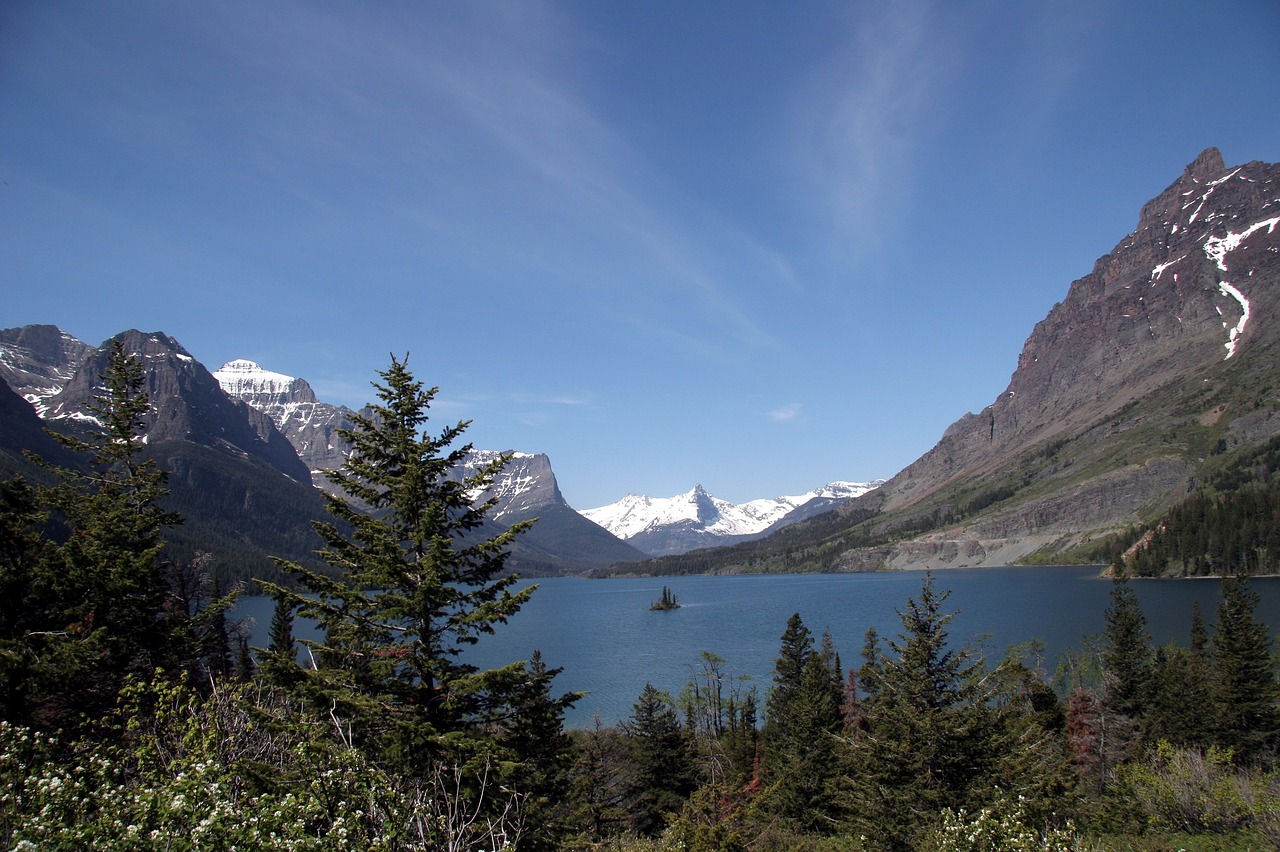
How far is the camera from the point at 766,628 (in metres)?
131

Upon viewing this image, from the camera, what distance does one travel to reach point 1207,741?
132 feet

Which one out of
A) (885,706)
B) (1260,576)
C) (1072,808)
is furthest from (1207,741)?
(1260,576)

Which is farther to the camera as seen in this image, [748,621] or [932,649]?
[748,621]

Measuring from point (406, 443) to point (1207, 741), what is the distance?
51.3 metres

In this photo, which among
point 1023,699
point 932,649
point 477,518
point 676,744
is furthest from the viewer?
point 1023,699

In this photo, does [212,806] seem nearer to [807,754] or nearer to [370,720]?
[370,720]

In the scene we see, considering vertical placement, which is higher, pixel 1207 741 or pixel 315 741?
pixel 315 741

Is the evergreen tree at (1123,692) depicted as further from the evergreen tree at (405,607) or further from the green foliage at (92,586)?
the green foliage at (92,586)

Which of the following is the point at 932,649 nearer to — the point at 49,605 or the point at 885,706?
the point at 885,706

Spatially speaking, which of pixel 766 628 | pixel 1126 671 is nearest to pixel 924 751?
pixel 1126 671

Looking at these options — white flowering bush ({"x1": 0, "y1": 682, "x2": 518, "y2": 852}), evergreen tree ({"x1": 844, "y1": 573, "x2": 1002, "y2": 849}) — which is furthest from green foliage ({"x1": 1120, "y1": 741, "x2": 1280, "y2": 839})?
white flowering bush ({"x1": 0, "y1": 682, "x2": 518, "y2": 852})

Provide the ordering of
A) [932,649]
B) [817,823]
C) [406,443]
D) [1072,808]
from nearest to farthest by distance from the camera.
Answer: [406,443]
[932,649]
[1072,808]
[817,823]

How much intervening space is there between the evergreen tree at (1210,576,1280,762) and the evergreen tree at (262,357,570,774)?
48.3m

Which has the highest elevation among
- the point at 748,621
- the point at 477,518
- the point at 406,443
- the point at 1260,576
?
the point at 406,443
